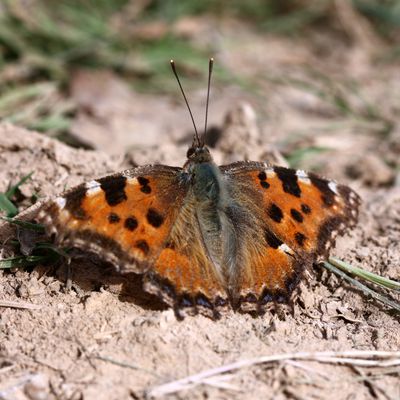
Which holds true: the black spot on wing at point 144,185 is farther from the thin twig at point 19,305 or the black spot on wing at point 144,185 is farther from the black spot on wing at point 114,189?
the thin twig at point 19,305

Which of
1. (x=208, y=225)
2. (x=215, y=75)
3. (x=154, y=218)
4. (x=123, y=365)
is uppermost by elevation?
(x=215, y=75)

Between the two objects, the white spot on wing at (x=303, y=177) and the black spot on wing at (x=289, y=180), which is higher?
the white spot on wing at (x=303, y=177)

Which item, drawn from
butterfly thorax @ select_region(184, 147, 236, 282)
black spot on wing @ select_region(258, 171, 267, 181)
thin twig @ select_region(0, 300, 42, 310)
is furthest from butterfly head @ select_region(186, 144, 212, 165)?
thin twig @ select_region(0, 300, 42, 310)

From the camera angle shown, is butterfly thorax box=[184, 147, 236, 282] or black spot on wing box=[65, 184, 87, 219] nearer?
black spot on wing box=[65, 184, 87, 219]

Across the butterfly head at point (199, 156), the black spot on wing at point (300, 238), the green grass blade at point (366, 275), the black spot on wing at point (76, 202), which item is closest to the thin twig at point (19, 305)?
the black spot on wing at point (76, 202)

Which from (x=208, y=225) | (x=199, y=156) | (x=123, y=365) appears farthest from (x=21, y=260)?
(x=199, y=156)

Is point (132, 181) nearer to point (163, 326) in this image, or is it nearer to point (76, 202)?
point (76, 202)

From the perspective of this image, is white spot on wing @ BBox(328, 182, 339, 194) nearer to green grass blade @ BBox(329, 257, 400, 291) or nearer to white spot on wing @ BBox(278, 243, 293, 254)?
green grass blade @ BBox(329, 257, 400, 291)
